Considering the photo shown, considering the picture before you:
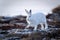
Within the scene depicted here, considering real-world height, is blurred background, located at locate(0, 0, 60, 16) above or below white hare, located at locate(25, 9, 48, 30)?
above

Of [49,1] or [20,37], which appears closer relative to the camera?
[20,37]

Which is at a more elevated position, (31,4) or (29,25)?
(31,4)

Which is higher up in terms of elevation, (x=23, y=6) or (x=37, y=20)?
(x=23, y=6)

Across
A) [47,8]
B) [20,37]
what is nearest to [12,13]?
[20,37]

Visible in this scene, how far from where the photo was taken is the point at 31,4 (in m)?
1.96

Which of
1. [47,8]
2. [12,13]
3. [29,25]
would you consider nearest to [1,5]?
[12,13]

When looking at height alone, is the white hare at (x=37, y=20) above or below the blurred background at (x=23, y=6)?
below

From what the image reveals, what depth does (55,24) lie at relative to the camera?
6.29 ft

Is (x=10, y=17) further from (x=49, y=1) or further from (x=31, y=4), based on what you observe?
(x=49, y=1)

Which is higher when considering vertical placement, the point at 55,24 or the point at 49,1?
the point at 49,1

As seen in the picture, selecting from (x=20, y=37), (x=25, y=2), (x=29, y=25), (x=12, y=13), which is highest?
(x=25, y=2)

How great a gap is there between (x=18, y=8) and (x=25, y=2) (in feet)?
0.41

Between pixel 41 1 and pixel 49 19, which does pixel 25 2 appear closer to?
pixel 41 1

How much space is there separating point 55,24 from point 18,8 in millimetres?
542
